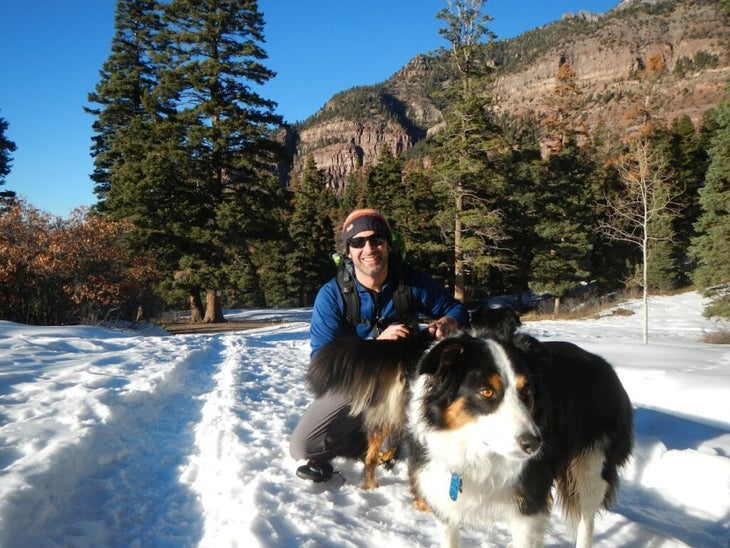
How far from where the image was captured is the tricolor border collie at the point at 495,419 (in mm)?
2139

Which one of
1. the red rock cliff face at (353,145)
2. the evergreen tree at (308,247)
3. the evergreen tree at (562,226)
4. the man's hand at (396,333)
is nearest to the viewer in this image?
the man's hand at (396,333)

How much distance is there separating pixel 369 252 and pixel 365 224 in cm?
24

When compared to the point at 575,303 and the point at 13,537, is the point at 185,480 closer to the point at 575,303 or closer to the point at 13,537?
the point at 13,537

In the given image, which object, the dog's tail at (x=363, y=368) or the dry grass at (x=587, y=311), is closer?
the dog's tail at (x=363, y=368)


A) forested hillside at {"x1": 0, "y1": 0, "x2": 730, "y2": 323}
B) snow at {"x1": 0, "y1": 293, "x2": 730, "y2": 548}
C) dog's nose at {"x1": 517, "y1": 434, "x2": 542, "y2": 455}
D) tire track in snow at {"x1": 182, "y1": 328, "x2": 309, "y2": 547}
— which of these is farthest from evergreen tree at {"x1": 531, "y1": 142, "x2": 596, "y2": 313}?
dog's nose at {"x1": 517, "y1": 434, "x2": 542, "y2": 455}

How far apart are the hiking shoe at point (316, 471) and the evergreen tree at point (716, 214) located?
16762mm

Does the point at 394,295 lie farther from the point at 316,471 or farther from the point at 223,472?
the point at 223,472

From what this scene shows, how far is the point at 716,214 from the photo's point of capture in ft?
53.7

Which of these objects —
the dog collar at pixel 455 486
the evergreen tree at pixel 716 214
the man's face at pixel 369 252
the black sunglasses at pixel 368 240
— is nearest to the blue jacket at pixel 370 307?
the man's face at pixel 369 252

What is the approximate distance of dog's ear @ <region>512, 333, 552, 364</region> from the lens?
93.0 inches

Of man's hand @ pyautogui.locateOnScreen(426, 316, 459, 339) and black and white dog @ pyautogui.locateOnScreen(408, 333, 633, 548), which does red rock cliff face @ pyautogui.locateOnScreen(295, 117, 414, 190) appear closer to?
man's hand @ pyautogui.locateOnScreen(426, 316, 459, 339)

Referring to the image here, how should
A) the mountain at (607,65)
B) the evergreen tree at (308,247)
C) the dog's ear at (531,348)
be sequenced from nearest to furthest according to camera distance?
the dog's ear at (531,348)
the evergreen tree at (308,247)
the mountain at (607,65)

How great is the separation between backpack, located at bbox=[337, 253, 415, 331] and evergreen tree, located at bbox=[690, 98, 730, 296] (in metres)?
15.9

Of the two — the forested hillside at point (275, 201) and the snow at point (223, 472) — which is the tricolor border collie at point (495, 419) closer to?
the snow at point (223, 472)
